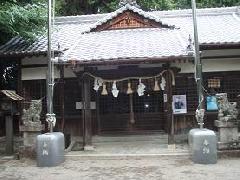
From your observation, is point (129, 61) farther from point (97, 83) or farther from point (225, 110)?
point (225, 110)

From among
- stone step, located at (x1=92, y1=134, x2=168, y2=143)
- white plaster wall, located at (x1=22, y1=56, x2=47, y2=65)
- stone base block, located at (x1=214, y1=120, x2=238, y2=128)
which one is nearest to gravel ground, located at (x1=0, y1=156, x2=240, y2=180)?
stone base block, located at (x1=214, y1=120, x2=238, y2=128)

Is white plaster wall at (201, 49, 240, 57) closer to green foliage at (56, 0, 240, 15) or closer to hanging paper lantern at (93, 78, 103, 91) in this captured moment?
hanging paper lantern at (93, 78, 103, 91)

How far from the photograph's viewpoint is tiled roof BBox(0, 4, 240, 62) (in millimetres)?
14156

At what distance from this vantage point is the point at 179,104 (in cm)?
1623

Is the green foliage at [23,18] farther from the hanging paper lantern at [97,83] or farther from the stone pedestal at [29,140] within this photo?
the stone pedestal at [29,140]

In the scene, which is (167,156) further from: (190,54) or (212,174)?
(190,54)

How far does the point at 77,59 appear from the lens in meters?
13.6

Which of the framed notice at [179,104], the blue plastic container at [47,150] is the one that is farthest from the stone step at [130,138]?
the blue plastic container at [47,150]

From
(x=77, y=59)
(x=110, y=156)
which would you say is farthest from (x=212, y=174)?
(x=77, y=59)

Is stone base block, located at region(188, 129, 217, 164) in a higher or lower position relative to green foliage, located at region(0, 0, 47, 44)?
lower

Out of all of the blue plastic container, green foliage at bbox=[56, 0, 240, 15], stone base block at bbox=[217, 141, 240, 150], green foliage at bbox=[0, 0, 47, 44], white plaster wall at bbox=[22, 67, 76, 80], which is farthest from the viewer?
green foliage at bbox=[56, 0, 240, 15]

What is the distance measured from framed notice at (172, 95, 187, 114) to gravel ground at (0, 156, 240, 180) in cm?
366

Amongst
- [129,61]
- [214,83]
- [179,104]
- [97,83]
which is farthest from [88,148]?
[214,83]

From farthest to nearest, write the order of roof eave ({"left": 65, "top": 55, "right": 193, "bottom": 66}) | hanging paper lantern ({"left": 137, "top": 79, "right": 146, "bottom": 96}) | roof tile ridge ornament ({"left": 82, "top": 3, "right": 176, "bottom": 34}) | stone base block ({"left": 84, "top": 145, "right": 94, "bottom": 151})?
1. roof tile ridge ornament ({"left": 82, "top": 3, "right": 176, "bottom": 34})
2. hanging paper lantern ({"left": 137, "top": 79, "right": 146, "bottom": 96})
3. stone base block ({"left": 84, "top": 145, "right": 94, "bottom": 151})
4. roof eave ({"left": 65, "top": 55, "right": 193, "bottom": 66})
